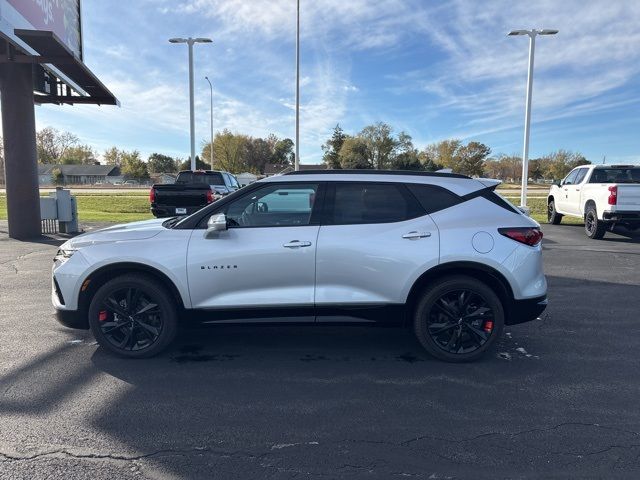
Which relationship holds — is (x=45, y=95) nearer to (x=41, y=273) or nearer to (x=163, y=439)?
(x=41, y=273)

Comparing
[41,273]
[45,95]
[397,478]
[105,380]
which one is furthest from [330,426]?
[45,95]

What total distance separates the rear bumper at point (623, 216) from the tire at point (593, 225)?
43 cm

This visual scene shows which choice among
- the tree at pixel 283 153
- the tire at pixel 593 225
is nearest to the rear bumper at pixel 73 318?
the tire at pixel 593 225

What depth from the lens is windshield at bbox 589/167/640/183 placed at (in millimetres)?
13234

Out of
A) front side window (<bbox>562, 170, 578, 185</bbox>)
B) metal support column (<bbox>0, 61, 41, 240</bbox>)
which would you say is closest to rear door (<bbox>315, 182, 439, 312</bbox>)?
metal support column (<bbox>0, 61, 41, 240</bbox>)

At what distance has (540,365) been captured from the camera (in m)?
4.45

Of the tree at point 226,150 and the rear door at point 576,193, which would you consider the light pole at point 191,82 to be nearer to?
the rear door at point 576,193

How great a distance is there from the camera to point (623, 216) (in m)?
11.8

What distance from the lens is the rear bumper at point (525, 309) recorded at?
4.41 meters

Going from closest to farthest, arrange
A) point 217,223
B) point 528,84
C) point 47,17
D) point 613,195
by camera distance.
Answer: point 217,223 → point 613,195 → point 47,17 → point 528,84

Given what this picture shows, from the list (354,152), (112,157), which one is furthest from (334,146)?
(112,157)

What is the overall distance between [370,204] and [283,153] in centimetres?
11011

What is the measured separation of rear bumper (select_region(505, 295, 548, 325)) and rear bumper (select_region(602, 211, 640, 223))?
9113 mm

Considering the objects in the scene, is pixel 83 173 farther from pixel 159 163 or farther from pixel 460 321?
pixel 460 321
